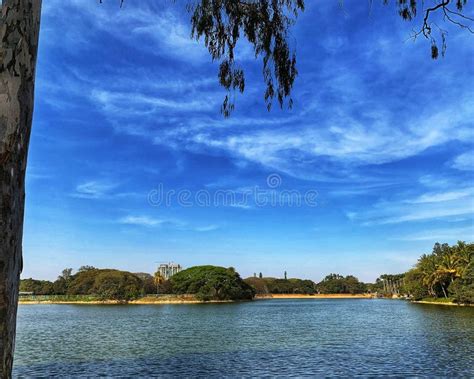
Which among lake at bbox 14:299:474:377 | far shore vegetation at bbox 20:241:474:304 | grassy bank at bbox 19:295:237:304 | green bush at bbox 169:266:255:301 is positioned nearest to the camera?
lake at bbox 14:299:474:377

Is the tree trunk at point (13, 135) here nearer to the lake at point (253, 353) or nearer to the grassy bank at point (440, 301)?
the lake at point (253, 353)

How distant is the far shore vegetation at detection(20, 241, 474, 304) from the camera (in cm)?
6380

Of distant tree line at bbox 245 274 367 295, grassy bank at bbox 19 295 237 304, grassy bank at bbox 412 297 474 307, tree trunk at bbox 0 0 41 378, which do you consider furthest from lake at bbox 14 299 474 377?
distant tree line at bbox 245 274 367 295

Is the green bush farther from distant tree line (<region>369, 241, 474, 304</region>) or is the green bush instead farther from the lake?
the lake

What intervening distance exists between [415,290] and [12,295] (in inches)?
3408

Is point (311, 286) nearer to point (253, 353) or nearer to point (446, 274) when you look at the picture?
point (446, 274)

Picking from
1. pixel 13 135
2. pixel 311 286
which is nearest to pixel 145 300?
pixel 311 286

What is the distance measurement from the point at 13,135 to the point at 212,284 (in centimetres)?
9601

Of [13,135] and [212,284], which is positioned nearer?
[13,135]

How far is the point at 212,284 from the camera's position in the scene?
96.4m

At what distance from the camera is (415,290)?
79562 mm

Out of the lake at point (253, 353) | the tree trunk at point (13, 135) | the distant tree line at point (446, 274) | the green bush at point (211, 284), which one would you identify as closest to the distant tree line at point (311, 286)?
the green bush at point (211, 284)

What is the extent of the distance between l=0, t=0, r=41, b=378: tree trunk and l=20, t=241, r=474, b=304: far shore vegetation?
60391mm

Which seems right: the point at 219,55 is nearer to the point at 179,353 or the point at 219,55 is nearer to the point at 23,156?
the point at 23,156
